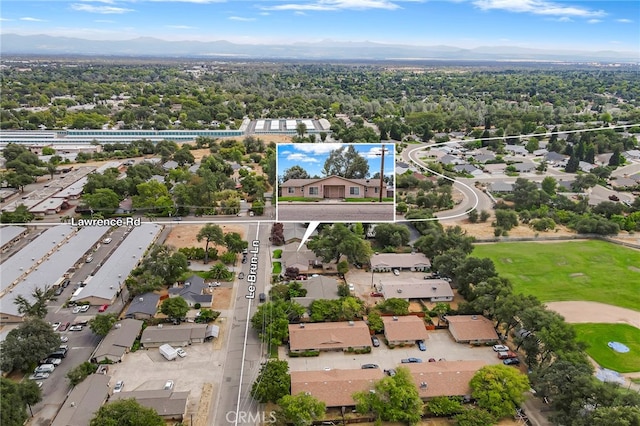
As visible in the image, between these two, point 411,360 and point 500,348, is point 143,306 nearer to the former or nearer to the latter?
point 411,360

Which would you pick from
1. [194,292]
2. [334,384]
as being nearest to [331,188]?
[334,384]

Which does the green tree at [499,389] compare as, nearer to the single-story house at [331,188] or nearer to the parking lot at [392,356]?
the parking lot at [392,356]

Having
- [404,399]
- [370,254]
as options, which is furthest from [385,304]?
[404,399]

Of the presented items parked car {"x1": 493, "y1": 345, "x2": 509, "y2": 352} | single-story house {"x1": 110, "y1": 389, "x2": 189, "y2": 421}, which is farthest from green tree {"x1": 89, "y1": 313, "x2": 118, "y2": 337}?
parked car {"x1": 493, "y1": 345, "x2": 509, "y2": 352}

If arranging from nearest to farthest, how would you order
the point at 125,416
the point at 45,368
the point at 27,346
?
the point at 125,416 → the point at 27,346 → the point at 45,368

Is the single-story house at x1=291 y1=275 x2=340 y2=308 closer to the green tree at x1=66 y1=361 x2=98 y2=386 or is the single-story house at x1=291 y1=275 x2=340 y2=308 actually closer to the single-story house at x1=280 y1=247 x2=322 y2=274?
the single-story house at x1=280 y1=247 x2=322 y2=274

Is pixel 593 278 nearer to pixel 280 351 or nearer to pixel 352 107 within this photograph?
pixel 280 351
